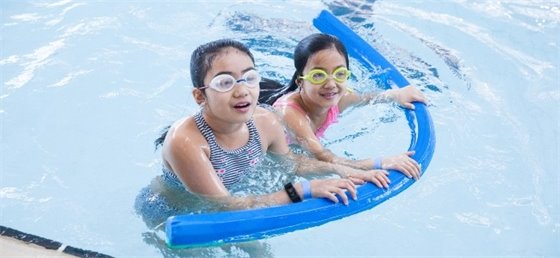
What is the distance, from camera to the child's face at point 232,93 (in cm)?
300

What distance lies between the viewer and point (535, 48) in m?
6.21

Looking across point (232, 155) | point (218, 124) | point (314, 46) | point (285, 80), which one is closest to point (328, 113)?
point (314, 46)

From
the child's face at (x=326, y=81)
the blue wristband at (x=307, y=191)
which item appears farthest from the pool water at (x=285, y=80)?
the child's face at (x=326, y=81)

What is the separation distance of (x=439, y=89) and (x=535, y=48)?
1.55 m

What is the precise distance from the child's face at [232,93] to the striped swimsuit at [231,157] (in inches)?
5.0

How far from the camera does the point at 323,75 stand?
3762mm

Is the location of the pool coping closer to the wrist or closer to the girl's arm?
the wrist

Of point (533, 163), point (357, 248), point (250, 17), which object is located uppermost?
point (250, 17)

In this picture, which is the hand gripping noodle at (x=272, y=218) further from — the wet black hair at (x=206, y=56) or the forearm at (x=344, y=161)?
the wet black hair at (x=206, y=56)

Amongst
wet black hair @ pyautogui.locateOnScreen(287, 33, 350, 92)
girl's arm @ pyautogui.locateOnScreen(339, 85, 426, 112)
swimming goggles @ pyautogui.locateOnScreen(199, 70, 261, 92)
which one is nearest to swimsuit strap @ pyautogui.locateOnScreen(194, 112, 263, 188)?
swimming goggles @ pyautogui.locateOnScreen(199, 70, 261, 92)

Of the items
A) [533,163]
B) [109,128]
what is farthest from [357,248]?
[109,128]

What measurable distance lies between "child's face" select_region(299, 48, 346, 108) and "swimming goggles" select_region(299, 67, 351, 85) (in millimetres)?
18

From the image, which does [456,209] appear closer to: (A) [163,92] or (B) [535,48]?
(A) [163,92]

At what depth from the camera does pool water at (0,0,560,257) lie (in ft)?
12.7
